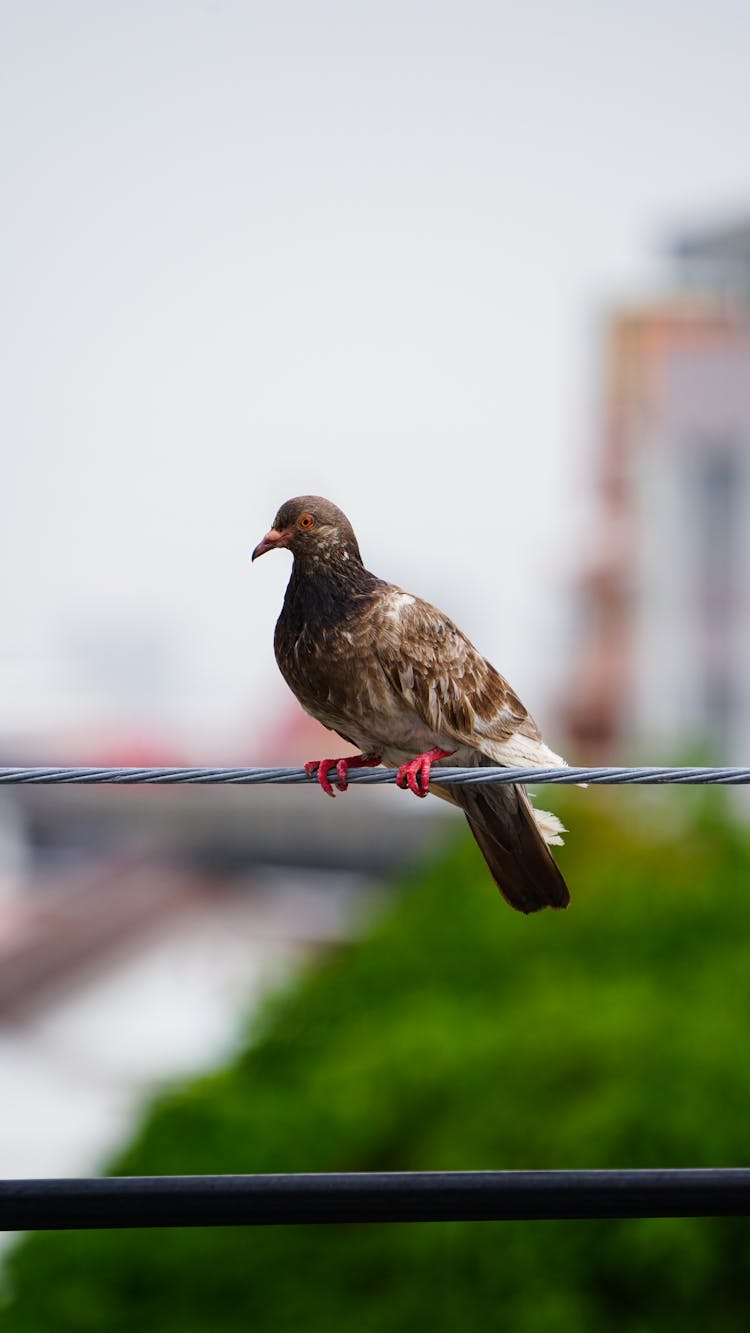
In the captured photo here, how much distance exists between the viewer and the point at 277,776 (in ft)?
7.28

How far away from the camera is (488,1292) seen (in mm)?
6109

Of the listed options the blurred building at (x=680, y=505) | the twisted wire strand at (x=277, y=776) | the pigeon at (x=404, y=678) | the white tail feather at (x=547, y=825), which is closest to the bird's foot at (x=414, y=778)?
the pigeon at (x=404, y=678)

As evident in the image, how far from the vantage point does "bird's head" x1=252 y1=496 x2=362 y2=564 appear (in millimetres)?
2779

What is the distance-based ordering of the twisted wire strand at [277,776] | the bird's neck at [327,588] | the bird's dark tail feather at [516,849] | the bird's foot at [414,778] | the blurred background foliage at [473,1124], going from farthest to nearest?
the blurred background foliage at [473,1124] → the bird's neck at [327,588] → the bird's dark tail feather at [516,849] → the bird's foot at [414,778] → the twisted wire strand at [277,776]

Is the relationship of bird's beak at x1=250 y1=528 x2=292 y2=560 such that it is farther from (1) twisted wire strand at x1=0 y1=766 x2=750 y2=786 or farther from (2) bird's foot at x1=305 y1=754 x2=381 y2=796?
(1) twisted wire strand at x1=0 y1=766 x2=750 y2=786

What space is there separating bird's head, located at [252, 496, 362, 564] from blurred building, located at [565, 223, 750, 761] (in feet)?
77.7

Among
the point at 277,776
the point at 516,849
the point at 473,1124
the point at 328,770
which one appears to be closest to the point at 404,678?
the point at 328,770

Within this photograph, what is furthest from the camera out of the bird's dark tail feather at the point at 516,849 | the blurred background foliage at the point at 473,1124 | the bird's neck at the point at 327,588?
the blurred background foliage at the point at 473,1124

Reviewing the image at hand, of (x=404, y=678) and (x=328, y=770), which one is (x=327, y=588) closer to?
(x=404, y=678)

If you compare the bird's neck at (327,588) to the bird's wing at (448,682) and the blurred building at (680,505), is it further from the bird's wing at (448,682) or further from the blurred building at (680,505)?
the blurred building at (680,505)

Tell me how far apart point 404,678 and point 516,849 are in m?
0.37

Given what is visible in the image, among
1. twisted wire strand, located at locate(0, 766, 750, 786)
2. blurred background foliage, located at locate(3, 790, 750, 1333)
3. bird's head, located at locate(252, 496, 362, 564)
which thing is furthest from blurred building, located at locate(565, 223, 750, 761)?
twisted wire strand, located at locate(0, 766, 750, 786)

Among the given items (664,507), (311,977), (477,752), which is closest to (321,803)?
(664,507)

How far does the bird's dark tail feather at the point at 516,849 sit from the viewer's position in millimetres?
2709
